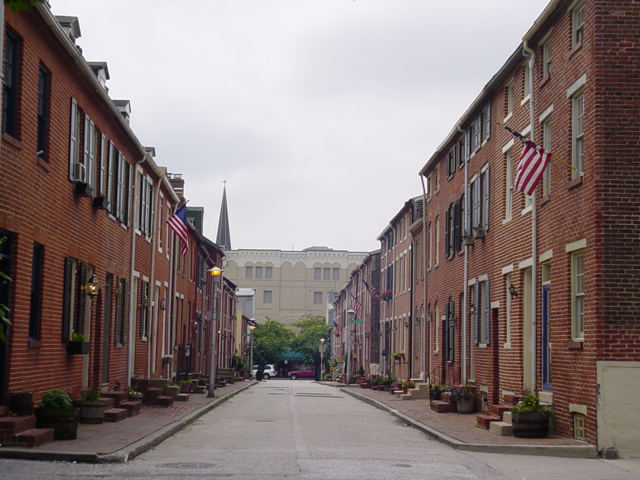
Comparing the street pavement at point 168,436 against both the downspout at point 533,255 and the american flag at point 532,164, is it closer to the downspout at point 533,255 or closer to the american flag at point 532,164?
the downspout at point 533,255

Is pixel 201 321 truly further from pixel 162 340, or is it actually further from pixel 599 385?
pixel 599 385

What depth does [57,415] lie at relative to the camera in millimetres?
13609

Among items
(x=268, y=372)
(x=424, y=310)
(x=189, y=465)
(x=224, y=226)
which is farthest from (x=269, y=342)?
(x=189, y=465)

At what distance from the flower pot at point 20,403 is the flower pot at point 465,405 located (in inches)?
516

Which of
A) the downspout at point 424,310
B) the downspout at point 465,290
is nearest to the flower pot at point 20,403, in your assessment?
the downspout at point 465,290

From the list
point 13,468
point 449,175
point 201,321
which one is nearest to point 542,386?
point 13,468

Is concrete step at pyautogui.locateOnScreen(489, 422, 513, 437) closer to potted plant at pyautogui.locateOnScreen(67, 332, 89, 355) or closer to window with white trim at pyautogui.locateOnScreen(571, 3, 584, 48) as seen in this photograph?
window with white trim at pyautogui.locateOnScreen(571, 3, 584, 48)

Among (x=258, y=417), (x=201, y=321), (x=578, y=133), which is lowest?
(x=258, y=417)

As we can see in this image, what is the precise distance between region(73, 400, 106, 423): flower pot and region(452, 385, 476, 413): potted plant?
10.2m

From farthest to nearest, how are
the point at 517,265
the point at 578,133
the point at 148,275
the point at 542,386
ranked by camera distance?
the point at 148,275
the point at 517,265
the point at 542,386
the point at 578,133

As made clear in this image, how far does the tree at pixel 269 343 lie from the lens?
96.9 meters

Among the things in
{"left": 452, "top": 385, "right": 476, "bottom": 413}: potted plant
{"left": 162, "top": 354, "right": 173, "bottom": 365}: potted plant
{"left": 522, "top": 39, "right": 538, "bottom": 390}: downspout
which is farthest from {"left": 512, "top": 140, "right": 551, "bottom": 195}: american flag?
{"left": 162, "top": 354, "right": 173, "bottom": 365}: potted plant

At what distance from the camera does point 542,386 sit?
18172 mm

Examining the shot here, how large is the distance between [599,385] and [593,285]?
5.27 feet
